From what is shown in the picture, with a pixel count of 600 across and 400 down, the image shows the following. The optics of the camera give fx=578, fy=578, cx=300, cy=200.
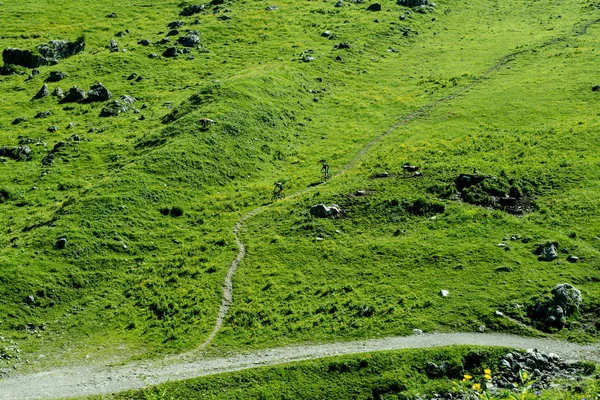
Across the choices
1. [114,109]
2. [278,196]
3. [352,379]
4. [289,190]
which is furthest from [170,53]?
[352,379]

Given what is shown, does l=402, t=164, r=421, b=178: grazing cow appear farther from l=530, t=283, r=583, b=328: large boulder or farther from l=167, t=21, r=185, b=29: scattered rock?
l=167, t=21, r=185, b=29: scattered rock

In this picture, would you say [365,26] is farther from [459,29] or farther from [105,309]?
[105,309]

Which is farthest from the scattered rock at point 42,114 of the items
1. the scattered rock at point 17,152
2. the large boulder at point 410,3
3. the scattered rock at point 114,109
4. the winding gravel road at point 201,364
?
the large boulder at point 410,3

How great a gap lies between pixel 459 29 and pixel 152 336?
315 feet

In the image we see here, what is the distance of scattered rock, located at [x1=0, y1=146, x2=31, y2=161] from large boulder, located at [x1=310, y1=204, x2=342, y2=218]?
3379 centimetres

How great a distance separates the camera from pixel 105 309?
39.0 metres

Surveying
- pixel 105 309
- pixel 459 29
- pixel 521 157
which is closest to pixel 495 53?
pixel 459 29

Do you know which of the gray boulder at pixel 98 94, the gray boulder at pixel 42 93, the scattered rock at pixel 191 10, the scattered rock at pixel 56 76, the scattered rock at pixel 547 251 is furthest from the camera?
the scattered rock at pixel 191 10

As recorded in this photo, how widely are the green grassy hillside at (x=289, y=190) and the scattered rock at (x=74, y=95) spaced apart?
1417mm

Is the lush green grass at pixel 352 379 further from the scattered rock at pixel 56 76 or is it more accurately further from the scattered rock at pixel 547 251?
the scattered rock at pixel 56 76

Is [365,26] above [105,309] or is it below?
above

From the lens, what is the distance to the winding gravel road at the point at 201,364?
31375 mm

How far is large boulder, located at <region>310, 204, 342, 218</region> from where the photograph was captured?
159ft

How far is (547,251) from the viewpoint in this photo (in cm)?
4094
